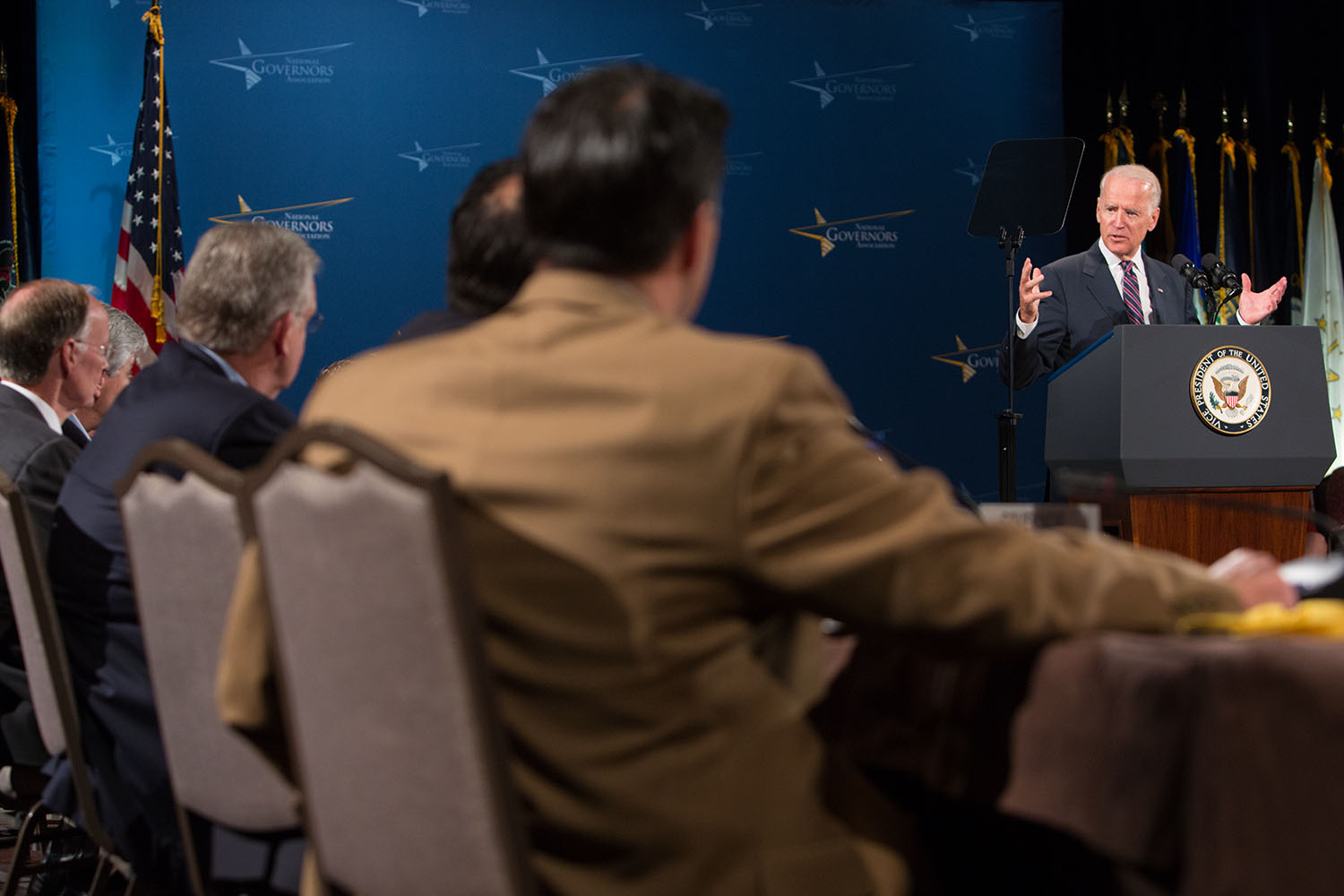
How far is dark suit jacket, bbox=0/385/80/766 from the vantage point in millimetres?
2277

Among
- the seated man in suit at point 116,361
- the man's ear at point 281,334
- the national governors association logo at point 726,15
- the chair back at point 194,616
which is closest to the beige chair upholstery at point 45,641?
the chair back at point 194,616

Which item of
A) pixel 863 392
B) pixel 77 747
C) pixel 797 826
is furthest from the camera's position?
pixel 863 392

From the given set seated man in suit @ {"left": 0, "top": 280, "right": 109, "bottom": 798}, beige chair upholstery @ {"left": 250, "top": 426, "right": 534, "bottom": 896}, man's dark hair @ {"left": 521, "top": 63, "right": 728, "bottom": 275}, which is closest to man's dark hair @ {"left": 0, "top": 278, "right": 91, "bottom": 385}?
seated man in suit @ {"left": 0, "top": 280, "right": 109, "bottom": 798}

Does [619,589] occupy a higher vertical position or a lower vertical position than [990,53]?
lower

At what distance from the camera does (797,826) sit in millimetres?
1031

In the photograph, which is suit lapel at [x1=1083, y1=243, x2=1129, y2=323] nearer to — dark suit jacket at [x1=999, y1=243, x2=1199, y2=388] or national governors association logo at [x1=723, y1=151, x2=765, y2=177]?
dark suit jacket at [x1=999, y1=243, x2=1199, y2=388]

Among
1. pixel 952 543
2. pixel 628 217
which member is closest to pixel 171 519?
pixel 628 217

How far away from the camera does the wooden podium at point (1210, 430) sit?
9.58 ft

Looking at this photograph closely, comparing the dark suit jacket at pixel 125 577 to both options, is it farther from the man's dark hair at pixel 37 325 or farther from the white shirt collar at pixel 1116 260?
the white shirt collar at pixel 1116 260

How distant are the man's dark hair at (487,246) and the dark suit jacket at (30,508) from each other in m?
0.90

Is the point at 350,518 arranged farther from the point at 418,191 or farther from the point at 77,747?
the point at 418,191

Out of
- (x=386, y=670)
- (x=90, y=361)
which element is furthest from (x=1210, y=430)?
(x=90, y=361)

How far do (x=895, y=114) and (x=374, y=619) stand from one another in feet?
19.5

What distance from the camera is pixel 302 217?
573 cm
